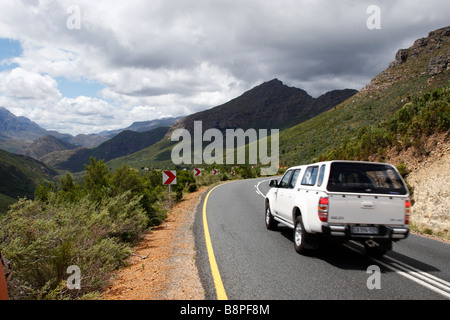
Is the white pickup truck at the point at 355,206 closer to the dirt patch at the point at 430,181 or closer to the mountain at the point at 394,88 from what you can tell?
the dirt patch at the point at 430,181

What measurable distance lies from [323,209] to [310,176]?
48.1 inches

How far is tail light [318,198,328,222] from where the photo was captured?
5.52 m

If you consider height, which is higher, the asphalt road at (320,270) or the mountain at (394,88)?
the mountain at (394,88)

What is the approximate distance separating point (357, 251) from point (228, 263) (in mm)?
3153

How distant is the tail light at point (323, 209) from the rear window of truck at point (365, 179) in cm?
27

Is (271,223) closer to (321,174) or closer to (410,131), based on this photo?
(321,174)

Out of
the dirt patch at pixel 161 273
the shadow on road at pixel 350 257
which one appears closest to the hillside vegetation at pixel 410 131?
the shadow on road at pixel 350 257

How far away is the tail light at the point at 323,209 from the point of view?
5.52 meters

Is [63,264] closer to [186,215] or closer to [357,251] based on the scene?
[357,251]

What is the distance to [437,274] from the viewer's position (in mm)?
5285

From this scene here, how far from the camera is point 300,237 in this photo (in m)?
6.39

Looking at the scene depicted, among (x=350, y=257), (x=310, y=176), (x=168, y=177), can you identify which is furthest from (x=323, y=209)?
(x=168, y=177)
